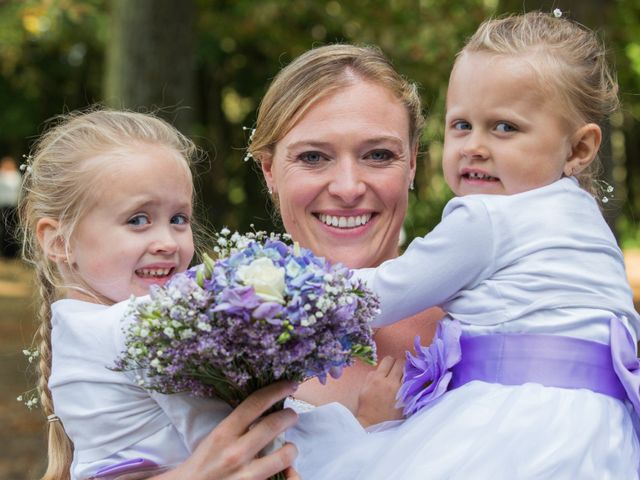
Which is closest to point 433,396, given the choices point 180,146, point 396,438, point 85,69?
point 396,438

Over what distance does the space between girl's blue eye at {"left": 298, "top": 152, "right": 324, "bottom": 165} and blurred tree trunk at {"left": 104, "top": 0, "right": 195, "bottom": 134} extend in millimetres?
6155

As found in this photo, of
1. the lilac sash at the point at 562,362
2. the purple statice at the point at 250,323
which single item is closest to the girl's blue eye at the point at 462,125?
the lilac sash at the point at 562,362

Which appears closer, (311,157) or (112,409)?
(112,409)

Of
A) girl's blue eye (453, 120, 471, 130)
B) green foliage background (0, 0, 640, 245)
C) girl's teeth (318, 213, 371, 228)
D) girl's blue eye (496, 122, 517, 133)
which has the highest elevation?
girl's blue eye (496, 122, 517, 133)

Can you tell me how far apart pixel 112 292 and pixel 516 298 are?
4.27 ft

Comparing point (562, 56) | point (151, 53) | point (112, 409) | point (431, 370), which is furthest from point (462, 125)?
point (151, 53)

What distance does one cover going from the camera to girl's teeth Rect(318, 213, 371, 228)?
158 inches

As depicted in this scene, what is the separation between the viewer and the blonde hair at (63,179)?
362cm

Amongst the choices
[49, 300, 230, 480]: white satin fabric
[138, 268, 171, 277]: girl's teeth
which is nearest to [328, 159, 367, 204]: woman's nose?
[138, 268, 171, 277]: girl's teeth

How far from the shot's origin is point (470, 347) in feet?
11.1

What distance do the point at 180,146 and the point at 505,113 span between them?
1.13 metres

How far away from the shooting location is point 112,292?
357 cm

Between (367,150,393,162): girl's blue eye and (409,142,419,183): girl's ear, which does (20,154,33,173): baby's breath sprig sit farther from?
(409,142,419,183): girl's ear

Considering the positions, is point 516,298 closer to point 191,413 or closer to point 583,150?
point 583,150
